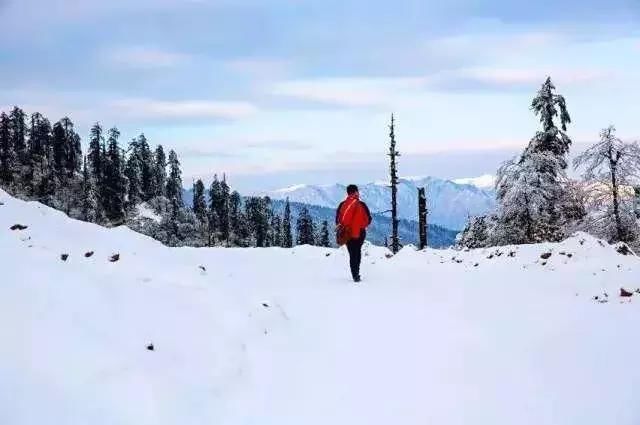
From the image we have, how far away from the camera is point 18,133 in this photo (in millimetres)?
118938

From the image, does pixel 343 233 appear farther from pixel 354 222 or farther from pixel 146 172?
pixel 146 172

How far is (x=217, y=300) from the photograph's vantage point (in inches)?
396

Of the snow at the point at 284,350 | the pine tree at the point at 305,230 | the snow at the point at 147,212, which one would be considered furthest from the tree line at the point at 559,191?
the snow at the point at 147,212

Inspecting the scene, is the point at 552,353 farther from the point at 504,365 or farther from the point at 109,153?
the point at 109,153

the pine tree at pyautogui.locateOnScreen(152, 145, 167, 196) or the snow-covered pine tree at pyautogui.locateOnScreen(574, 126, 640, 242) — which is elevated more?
the pine tree at pyautogui.locateOnScreen(152, 145, 167, 196)

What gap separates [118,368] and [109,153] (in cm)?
10608

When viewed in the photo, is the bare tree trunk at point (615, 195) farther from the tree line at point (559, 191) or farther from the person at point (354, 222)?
the person at point (354, 222)

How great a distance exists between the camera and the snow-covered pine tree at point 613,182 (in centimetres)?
2725

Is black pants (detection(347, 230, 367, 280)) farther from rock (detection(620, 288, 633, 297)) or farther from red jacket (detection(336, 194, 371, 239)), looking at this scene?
rock (detection(620, 288, 633, 297))

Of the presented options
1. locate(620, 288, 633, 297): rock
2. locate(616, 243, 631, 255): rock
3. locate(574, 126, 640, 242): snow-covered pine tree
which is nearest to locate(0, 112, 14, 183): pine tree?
locate(574, 126, 640, 242): snow-covered pine tree

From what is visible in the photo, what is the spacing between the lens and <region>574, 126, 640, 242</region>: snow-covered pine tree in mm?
27250

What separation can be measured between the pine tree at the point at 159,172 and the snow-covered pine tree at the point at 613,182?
102 meters

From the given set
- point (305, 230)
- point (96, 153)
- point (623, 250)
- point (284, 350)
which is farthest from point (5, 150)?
point (284, 350)

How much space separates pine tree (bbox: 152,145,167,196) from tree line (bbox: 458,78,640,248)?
95524 millimetres
